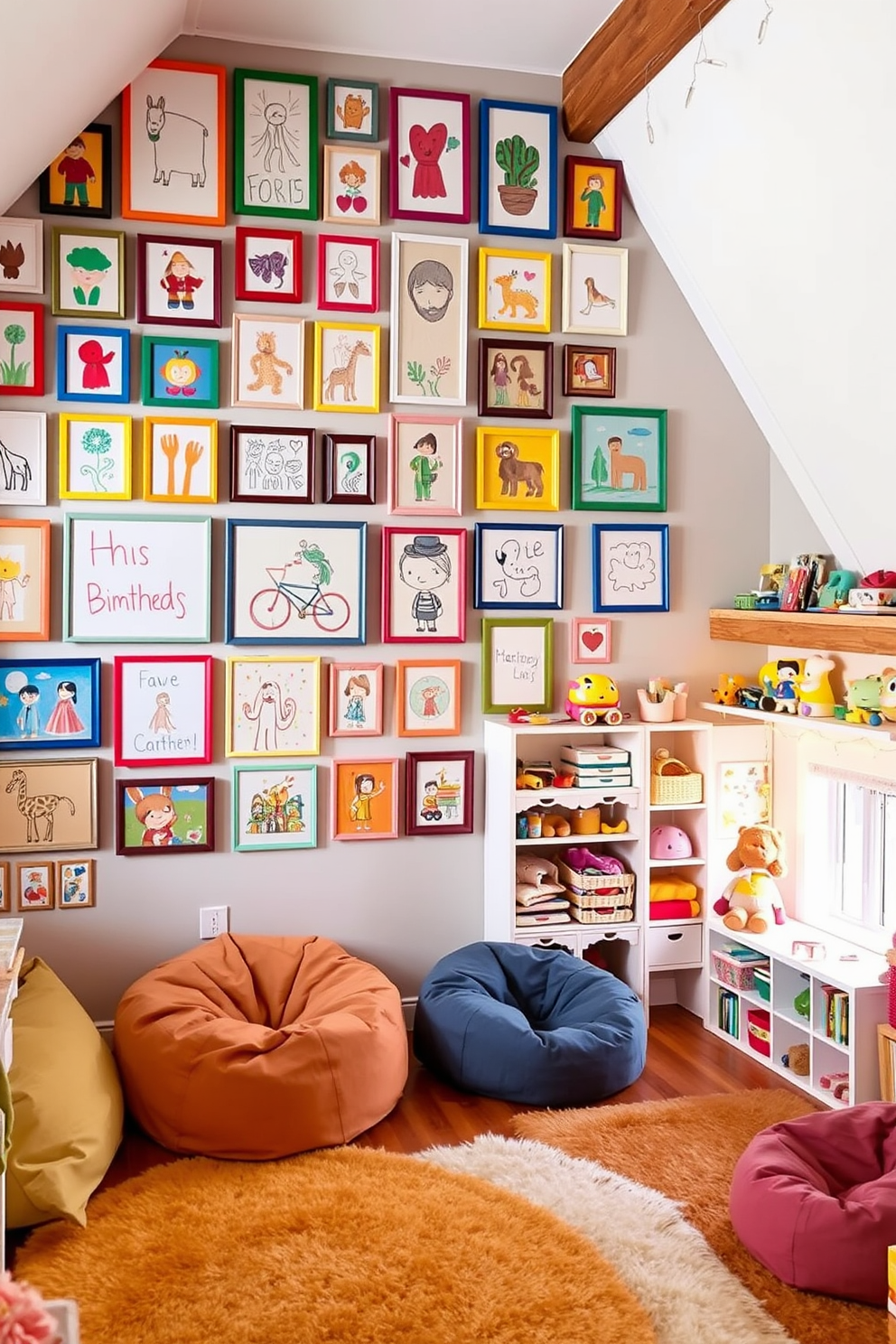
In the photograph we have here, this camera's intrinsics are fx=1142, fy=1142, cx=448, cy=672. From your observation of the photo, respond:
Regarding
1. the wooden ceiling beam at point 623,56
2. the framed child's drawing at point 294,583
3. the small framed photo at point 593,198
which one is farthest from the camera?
the small framed photo at point 593,198

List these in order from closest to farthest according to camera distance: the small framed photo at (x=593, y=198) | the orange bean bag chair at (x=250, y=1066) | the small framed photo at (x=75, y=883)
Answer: the orange bean bag chair at (x=250, y=1066)
the small framed photo at (x=75, y=883)
the small framed photo at (x=593, y=198)

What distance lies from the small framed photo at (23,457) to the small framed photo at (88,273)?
32cm

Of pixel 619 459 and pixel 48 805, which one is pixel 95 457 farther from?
pixel 619 459

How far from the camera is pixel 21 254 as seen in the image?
319 centimetres

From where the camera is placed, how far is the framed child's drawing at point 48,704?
10.6 feet

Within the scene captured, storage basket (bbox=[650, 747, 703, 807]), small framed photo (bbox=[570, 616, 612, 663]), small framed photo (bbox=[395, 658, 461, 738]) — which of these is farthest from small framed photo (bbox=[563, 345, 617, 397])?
storage basket (bbox=[650, 747, 703, 807])

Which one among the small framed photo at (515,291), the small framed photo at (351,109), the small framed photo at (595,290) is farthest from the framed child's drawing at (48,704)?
the small framed photo at (595,290)

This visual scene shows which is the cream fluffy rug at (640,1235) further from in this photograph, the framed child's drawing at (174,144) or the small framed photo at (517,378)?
the framed child's drawing at (174,144)

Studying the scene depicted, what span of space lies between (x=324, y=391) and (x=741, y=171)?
1309 mm

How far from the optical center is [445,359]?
11.6ft

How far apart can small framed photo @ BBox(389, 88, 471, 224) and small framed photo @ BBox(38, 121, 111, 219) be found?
83cm

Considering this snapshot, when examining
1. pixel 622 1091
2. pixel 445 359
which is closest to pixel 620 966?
pixel 622 1091

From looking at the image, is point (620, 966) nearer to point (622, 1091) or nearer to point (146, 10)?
point (622, 1091)

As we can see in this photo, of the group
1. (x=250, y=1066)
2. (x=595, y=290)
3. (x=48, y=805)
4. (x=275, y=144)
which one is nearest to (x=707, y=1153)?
(x=250, y=1066)
